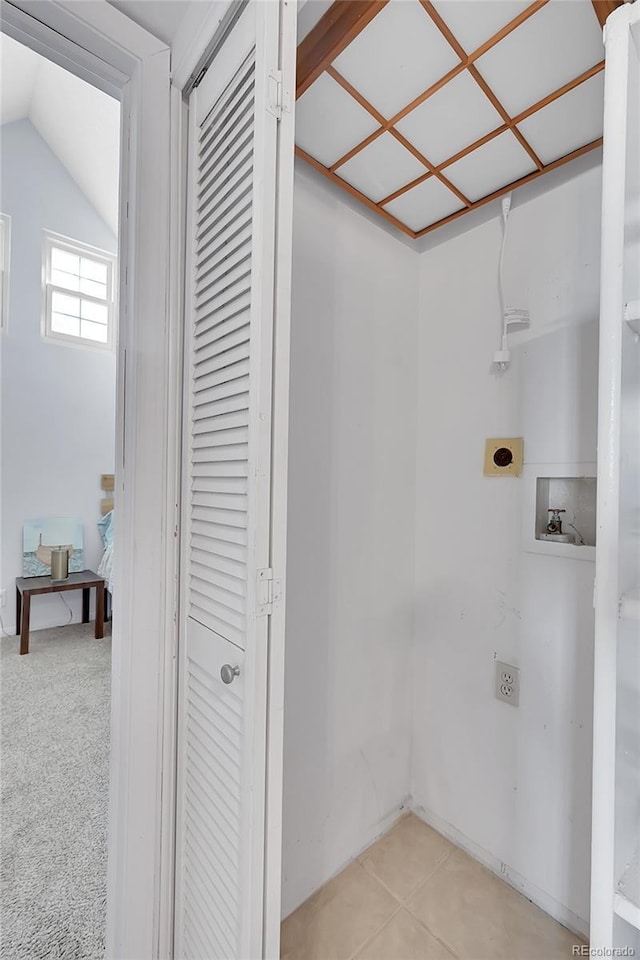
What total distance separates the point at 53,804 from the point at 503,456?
6.30 ft

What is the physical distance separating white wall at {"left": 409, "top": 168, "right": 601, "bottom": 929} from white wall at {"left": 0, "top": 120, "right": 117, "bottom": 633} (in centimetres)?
221

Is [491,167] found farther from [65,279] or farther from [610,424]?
[65,279]

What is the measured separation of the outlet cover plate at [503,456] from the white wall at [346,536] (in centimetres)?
29

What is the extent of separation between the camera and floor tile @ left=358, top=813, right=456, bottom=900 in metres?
1.29

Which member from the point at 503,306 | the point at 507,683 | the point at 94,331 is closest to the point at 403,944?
the point at 507,683

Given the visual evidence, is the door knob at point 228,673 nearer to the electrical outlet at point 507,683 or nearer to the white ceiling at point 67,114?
the electrical outlet at point 507,683

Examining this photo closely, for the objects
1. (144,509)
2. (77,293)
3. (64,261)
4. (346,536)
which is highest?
(64,261)

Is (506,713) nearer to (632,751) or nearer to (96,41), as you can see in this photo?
(632,751)

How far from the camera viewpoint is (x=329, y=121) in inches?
41.7

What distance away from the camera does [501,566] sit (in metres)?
1.34

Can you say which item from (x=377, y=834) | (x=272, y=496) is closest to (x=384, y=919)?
(x=377, y=834)

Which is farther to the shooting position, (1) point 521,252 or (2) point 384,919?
(1) point 521,252

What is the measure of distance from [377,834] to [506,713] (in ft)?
2.07

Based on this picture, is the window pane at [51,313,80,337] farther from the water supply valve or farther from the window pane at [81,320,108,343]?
the water supply valve
